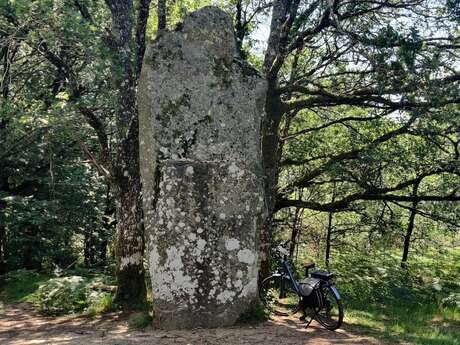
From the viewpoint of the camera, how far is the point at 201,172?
6.23m

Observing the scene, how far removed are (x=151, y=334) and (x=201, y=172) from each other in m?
2.28

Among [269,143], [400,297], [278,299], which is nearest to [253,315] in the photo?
[278,299]

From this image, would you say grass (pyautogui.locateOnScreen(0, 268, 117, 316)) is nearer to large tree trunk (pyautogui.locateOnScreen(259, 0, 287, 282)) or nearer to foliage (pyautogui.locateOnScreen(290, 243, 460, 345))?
large tree trunk (pyautogui.locateOnScreen(259, 0, 287, 282))

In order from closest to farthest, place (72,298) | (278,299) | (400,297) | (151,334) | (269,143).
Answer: (151,334) < (72,298) < (278,299) < (269,143) < (400,297)

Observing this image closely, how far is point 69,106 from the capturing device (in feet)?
23.7

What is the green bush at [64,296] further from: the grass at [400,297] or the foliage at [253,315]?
the grass at [400,297]

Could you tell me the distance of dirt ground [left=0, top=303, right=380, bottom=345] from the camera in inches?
215

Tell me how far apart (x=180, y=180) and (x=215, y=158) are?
0.59 m

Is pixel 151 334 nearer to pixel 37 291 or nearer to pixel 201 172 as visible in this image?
pixel 201 172

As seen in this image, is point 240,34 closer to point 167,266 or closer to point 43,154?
point 43,154

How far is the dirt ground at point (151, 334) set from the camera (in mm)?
5465

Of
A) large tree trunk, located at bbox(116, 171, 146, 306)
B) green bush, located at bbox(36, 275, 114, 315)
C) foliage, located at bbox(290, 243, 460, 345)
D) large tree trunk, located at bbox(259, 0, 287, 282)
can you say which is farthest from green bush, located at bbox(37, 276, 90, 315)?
foliage, located at bbox(290, 243, 460, 345)

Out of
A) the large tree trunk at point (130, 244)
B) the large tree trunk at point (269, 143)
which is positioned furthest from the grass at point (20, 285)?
the large tree trunk at point (269, 143)

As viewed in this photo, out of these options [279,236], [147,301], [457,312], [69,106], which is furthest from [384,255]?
[69,106]
